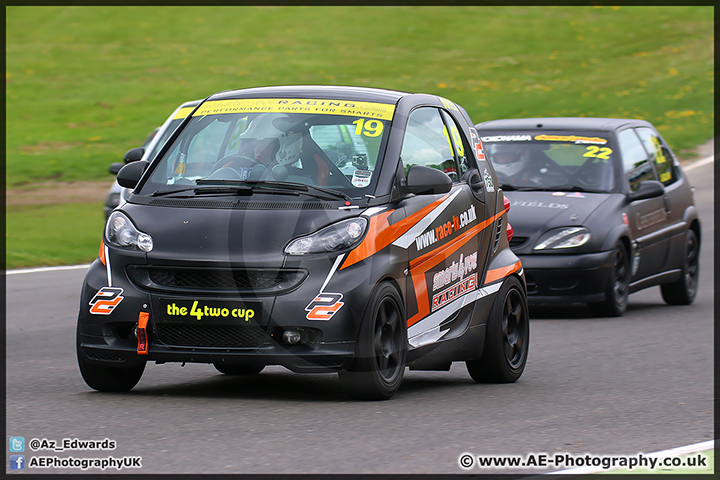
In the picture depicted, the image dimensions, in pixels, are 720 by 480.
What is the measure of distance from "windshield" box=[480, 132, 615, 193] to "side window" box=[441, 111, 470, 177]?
4.27m

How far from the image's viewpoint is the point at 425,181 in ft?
23.7

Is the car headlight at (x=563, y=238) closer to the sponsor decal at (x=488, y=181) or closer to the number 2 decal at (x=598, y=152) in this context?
the number 2 decal at (x=598, y=152)

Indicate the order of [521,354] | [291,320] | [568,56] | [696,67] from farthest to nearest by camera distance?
[568,56] → [696,67] → [521,354] → [291,320]

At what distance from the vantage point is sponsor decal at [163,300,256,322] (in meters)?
6.69

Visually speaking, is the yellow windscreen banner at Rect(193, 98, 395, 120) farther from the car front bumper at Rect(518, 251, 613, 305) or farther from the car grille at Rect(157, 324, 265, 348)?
the car front bumper at Rect(518, 251, 613, 305)

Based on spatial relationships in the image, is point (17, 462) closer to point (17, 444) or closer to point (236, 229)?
point (17, 444)

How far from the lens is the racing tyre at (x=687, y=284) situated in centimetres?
1368

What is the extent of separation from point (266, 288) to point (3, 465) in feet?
5.99

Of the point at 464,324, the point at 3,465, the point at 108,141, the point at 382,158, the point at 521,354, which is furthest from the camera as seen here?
the point at 108,141

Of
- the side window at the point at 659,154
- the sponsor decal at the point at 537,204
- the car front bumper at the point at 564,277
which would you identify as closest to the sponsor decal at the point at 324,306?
the car front bumper at the point at 564,277

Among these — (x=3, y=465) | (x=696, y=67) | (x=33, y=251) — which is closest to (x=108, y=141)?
(x=33, y=251)

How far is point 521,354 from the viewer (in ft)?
27.8

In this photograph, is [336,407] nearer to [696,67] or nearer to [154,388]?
[154,388]

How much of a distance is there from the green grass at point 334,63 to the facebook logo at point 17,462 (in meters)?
23.3
